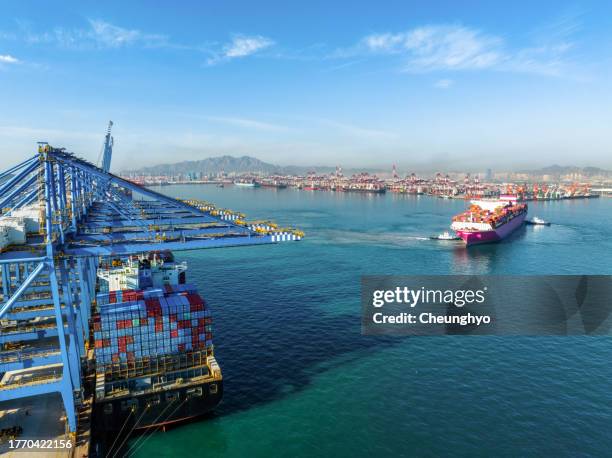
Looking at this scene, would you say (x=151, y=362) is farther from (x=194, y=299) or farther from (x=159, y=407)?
(x=194, y=299)

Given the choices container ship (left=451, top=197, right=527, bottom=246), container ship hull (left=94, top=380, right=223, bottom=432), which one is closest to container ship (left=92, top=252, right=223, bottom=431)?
container ship hull (left=94, top=380, right=223, bottom=432)

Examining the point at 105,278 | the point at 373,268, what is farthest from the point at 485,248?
the point at 105,278

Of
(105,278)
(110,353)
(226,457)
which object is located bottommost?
(226,457)

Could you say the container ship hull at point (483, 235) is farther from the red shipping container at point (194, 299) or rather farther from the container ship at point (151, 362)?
the container ship at point (151, 362)

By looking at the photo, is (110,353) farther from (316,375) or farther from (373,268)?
(373,268)

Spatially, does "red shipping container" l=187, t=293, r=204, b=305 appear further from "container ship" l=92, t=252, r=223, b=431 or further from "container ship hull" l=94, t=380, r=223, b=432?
"container ship hull" l=94, t=380, r=223, b=432

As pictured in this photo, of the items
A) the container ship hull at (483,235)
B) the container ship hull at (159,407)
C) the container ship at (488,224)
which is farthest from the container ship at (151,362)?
the container ship at (488,224)

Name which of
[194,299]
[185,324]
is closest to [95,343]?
[185,324]
